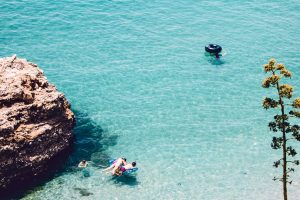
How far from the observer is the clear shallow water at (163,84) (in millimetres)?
28547

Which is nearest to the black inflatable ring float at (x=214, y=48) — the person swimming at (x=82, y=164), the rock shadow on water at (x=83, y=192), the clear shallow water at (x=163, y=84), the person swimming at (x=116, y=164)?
the clear shallow water at (x=163, y=84)

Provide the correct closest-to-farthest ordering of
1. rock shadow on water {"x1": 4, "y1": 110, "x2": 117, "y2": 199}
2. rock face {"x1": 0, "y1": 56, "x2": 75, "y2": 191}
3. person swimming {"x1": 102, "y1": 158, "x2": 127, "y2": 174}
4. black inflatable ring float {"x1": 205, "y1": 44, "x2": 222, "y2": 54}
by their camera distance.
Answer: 1. rock face {"x1": 0, "y1": 56, "x2": 75, "y2": 191}
2. rock shadow on water {"x1": 4, "y1": 110, "x2": 117, "y2": 199}
3. person swimming {"x1": 102, "y1": 158, "x2": 127, "y2": 174}
4. black inflatable ring float {"x1": 205, "y1": 44, "x2": 222, "y2": 54}

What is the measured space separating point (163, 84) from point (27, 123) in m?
18.2

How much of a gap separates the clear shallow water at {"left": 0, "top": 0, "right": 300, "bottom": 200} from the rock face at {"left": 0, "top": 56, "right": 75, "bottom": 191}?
2.01 metres

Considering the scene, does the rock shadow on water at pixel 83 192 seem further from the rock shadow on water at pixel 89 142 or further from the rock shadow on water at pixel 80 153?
the rock shadow on water at pixel 89 142

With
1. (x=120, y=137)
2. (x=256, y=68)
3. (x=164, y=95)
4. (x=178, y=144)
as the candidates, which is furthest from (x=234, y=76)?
(x=120, y=137)

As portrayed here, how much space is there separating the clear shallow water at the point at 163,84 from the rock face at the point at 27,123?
6.59 ft

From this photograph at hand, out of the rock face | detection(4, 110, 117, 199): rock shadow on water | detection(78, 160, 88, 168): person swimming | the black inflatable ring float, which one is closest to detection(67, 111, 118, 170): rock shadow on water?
detection(4, 110, 117, 199): rock shadow on water

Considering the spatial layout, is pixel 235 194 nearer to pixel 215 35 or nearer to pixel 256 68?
pixel 256 68

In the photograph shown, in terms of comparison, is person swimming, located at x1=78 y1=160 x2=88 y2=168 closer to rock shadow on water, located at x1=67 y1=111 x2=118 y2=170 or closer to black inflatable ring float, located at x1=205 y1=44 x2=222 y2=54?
rock shadow on water, located at x1=67 y1=111 x2=118 y2=170

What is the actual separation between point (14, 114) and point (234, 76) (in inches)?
1032

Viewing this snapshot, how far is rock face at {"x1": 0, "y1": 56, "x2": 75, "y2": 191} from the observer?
2466cm

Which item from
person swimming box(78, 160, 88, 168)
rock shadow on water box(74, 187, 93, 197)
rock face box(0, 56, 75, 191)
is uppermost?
rock face box(0, 56, 75, 191)

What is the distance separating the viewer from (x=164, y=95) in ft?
127
